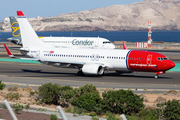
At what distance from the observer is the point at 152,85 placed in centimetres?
3228

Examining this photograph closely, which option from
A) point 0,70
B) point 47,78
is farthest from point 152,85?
point 0,70

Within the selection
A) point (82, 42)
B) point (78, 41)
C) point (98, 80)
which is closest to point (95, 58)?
point (98, 80)

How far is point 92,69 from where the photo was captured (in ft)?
123

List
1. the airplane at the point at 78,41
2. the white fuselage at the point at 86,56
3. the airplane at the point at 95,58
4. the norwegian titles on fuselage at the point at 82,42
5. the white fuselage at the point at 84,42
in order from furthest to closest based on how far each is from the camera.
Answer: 1. the norwegian titles on fuselage at the point at 82,42
2. the airplane at the point at 78,41
3. the white fuselage at the point at 84,42
4. the white fuselage at the point at 86,56
5. the airplane at the point at 95,58

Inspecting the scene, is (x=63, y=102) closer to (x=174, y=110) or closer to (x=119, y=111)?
(x=119, y=111)

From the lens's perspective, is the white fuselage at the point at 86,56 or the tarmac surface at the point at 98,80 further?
the white fuselage at the point at 86,56

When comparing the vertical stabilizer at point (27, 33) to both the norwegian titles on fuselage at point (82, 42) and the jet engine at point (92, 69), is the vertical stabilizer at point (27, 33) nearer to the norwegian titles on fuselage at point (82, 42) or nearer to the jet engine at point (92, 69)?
the jet engine at point (92, 69)

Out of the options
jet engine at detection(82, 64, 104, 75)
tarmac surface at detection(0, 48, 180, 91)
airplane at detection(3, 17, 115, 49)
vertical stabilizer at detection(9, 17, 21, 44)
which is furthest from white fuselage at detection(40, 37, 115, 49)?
jet engine at detection(82, 64, 104, 75)

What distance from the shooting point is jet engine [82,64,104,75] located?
37.4 meters

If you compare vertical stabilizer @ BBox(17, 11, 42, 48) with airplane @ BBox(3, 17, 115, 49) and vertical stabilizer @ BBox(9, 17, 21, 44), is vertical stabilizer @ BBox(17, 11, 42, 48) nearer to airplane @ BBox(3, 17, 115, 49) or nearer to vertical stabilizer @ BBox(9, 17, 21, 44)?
airplane @ BBox(3, 17, 115, 49)

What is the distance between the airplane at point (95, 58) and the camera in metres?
36.4

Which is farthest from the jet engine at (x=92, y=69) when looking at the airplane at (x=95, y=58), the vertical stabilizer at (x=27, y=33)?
the vertical stabilizer at (x=27, y=33)

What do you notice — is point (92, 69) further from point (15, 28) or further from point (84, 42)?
point (15, 28)

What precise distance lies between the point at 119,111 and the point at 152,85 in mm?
15711
